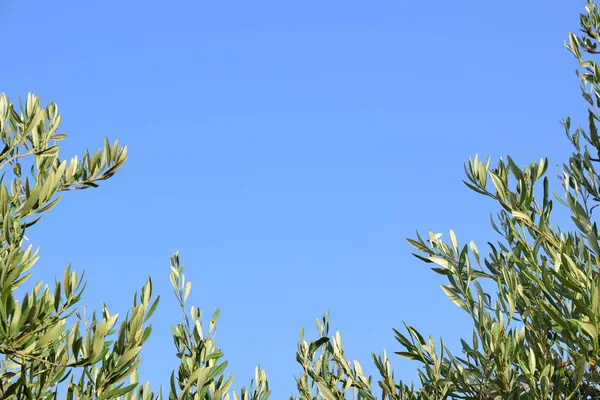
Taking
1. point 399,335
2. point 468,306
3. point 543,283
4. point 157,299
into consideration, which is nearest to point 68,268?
point 157,299

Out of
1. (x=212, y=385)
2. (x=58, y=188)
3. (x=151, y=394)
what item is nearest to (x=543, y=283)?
(x=212, y=385)

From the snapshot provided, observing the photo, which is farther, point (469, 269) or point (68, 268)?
point (469, 269)

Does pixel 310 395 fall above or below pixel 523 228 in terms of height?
below

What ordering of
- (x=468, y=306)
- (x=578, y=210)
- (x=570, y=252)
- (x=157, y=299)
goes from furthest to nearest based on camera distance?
(x=578, y=210) < (x=570, y=252) < (x=468, y=306) < (x=157, y=299)

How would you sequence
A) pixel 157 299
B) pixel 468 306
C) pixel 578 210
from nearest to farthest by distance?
1. pixel 157 299
2. pixel 468 306
3. pixel 578 210

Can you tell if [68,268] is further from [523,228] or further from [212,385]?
[523,228]

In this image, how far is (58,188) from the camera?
5719mm

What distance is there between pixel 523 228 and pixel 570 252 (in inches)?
18.3

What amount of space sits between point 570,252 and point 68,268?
4341 mm

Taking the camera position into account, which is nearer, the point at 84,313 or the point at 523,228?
the point at 523,228

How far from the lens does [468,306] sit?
18.7 ft

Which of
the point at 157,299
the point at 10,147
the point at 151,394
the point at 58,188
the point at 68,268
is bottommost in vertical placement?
the point at 151,394

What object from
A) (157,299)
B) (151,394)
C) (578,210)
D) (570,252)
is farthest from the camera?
(578,210)

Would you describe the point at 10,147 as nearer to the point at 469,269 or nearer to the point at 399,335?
the point at 399,335
